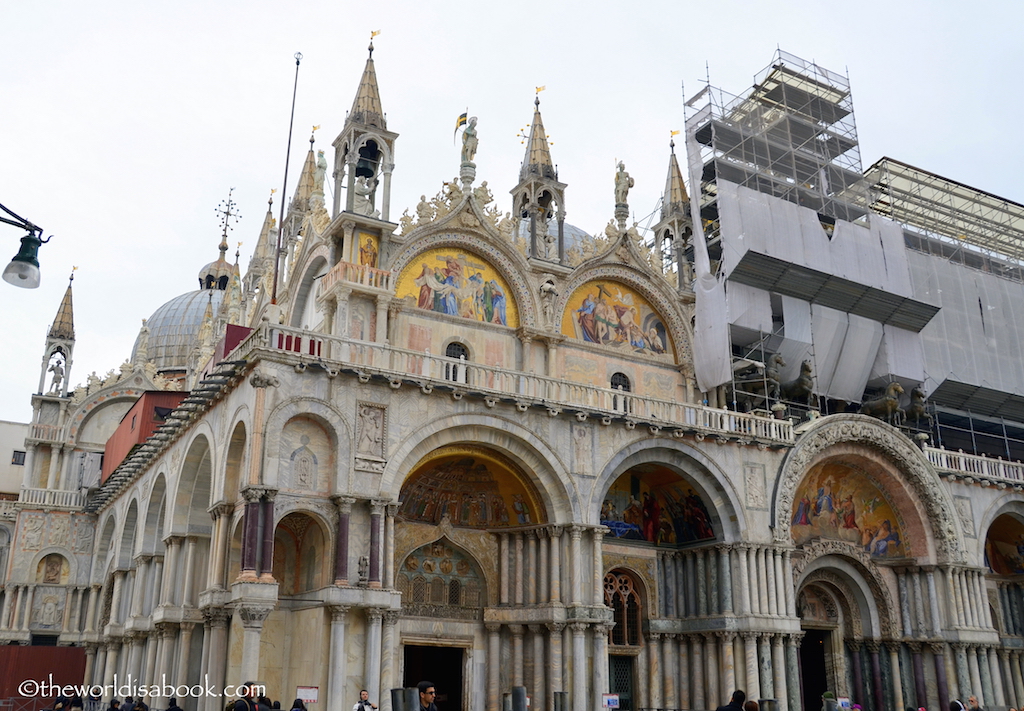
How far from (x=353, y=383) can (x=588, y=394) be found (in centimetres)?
655

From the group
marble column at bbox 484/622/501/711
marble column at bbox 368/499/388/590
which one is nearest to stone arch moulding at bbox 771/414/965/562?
marble column at bbox 484/622/501/711

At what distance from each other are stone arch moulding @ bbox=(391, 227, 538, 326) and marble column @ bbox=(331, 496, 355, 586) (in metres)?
9.09

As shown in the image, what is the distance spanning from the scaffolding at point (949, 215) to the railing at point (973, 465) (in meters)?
9.81

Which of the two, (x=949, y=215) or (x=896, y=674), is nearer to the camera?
(x=896, y=674)

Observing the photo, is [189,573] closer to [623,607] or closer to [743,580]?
[623,607]

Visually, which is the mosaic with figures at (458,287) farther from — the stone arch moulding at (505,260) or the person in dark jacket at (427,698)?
the person in dark jacket at (427,698)

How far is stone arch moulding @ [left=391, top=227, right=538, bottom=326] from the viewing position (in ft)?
90.1

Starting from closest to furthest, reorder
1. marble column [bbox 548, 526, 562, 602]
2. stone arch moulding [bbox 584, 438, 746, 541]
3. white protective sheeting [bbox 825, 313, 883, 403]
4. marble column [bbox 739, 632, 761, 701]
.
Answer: marble column [bbox 548, 526, 562, 602], marble column [bbox 739, 632, 761, 701], stone arch moulding [bbox 584, 438, 746, 541], white protective sheeting [bbox 825, 313, 883, 403]

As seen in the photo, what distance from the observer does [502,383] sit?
79.3 ft

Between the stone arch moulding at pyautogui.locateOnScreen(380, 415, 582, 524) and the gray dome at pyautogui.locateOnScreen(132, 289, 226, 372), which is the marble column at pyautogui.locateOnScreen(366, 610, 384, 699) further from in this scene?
the gray dome at pyautogui.locateOnScreen(132, 289, 226, 372)

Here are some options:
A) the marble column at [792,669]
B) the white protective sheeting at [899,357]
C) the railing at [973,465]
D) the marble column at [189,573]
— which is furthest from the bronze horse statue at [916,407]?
the marble column at [189,573]

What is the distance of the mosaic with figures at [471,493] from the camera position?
79.2 ft

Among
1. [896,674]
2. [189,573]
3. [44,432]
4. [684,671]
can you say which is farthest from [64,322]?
[896,674]

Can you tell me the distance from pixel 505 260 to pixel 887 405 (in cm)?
1395
